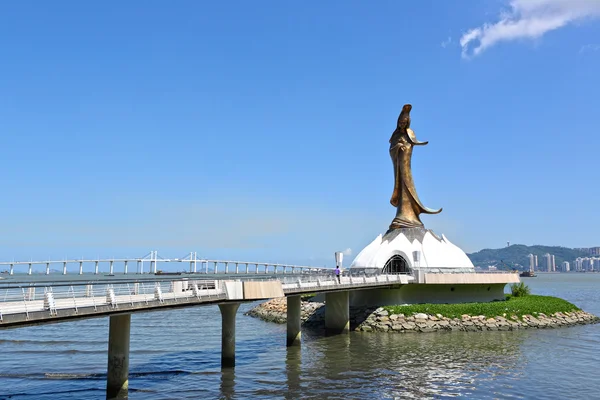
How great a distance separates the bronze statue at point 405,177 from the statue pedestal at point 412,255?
207 centimetres

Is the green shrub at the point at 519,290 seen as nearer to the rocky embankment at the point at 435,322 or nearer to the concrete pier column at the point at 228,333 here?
the rocky embankment at the point at 435,322

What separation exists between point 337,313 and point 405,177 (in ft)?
61.3

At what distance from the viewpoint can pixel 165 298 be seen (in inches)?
840

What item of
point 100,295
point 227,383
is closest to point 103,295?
point 100,295

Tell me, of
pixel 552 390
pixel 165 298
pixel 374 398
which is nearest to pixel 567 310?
pixel 552 390

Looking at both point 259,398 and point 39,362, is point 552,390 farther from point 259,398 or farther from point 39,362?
point 39,362

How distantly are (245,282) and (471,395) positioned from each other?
1122 centimetres

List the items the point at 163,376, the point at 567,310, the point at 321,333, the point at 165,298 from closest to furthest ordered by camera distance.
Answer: the point at 165,298, the point at 163,376, the point at 321,333, the point at 567,310

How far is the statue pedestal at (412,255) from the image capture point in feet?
156

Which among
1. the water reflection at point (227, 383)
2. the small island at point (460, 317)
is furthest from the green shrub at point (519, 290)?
the water reflection at point (227, 383)

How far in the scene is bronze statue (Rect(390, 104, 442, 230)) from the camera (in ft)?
176

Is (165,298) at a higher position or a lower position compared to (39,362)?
higher

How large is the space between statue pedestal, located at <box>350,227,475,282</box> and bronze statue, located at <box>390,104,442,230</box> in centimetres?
207

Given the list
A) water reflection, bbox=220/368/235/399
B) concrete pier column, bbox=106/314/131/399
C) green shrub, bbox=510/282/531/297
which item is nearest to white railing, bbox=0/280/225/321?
concrete pier column, bbox=106/314/131/399
